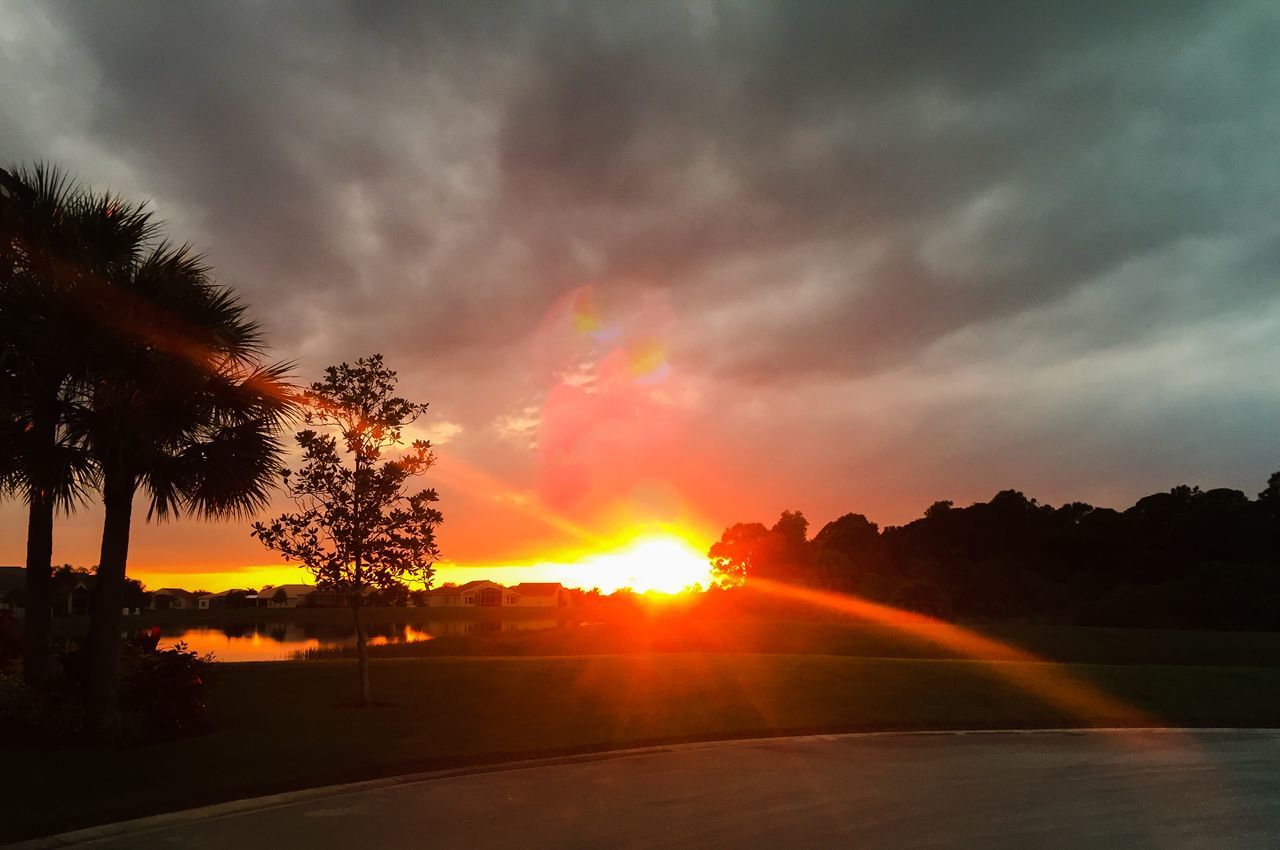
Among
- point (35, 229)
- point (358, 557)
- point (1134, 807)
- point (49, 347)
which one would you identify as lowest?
point (1134, 807)

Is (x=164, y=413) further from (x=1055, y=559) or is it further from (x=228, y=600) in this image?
(x=228, y=600)

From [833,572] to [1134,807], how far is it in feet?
232

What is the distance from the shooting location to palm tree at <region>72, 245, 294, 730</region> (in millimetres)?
12430

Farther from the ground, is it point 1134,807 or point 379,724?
point 379,724

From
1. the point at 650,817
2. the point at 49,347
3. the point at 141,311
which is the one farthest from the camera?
the point at 141,311

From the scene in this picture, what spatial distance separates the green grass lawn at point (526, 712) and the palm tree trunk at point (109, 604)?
103 centimetres

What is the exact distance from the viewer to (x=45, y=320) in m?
12.1

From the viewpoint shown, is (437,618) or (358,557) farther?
(437,618)

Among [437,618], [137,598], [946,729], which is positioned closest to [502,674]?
[946,729]

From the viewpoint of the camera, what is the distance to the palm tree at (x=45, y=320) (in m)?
12.1

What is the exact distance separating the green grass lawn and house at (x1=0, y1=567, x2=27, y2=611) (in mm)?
48895

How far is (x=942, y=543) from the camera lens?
8719 cm

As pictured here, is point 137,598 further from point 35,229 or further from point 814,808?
point 814,808

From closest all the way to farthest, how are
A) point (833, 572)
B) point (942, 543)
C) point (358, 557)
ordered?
point (358, 557), point (833, 572), point (942, 543)
